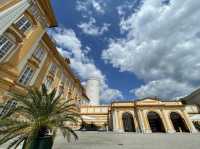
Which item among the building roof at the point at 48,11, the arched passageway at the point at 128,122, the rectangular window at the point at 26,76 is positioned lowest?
the arched passageway at the point at 128,122

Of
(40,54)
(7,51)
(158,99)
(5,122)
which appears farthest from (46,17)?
(158,99)

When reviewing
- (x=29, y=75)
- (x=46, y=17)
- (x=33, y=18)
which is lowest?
(x=29, y=75)

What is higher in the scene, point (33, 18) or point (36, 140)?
point (33, 18)

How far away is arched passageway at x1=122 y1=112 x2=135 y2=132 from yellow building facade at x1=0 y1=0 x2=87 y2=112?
599 inches

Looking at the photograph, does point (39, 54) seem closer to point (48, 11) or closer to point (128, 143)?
point (48, 11)

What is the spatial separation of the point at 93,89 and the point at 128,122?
24188 mm

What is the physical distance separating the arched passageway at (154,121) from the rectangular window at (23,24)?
26.9m

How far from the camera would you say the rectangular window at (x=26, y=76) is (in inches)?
602

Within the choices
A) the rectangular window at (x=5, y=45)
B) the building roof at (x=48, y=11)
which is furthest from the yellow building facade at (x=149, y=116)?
the building roof at (x=48, y=11)

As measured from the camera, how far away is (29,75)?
1664 cm

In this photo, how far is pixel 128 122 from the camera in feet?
→ 88.1

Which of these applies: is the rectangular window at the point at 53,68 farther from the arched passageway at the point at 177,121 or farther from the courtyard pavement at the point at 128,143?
the arched passageway at the point at 177,121

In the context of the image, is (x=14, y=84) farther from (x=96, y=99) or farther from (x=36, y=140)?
(x=96, y=99)

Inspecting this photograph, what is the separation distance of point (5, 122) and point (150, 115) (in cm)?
2650
